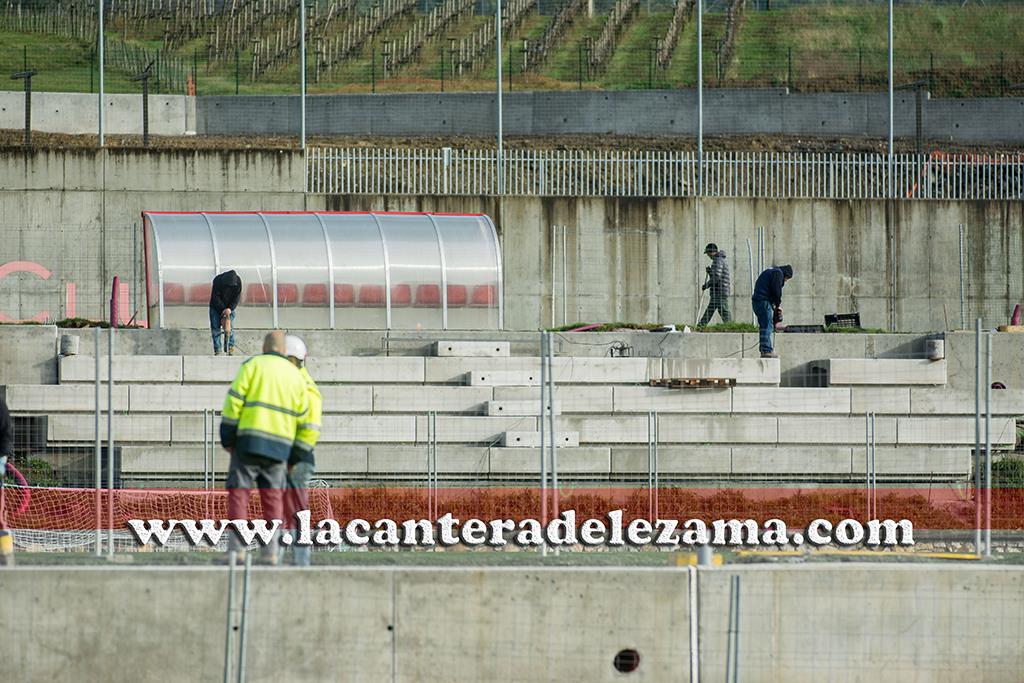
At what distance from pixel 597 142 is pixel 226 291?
71.7ft

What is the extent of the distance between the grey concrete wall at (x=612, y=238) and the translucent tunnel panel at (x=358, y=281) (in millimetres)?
5195

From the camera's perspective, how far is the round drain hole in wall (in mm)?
11664

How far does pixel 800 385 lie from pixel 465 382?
199 inches

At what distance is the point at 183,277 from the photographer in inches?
990

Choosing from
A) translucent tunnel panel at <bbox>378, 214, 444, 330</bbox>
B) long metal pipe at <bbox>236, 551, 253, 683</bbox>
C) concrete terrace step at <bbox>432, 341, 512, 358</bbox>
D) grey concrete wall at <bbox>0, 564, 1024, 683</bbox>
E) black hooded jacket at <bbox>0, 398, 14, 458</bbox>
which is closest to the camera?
long metal pipe at <bbox>236, 551, 253, 683</bbox>

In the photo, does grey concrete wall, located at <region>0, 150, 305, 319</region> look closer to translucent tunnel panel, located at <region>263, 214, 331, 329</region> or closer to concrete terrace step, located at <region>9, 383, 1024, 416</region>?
translucent tunnel panel, located at <region>263, 214, 331, 329</region>

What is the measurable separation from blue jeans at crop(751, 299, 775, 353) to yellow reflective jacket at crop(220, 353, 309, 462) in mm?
13019

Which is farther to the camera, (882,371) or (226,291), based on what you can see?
(882,371)

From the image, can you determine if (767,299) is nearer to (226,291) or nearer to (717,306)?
(717,306)

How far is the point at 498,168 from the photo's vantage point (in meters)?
31.7

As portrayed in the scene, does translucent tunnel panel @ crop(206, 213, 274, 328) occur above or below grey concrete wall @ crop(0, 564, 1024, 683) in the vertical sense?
above

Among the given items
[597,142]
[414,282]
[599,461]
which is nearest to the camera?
[599,461]

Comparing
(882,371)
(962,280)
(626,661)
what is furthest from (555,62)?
(626,661)

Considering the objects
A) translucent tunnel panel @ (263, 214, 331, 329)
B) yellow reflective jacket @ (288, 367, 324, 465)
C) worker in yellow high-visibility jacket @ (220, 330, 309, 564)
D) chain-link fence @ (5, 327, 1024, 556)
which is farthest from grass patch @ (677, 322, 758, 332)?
worker in yellow high-visibility jacket @ (220, 330, 309, 564)
